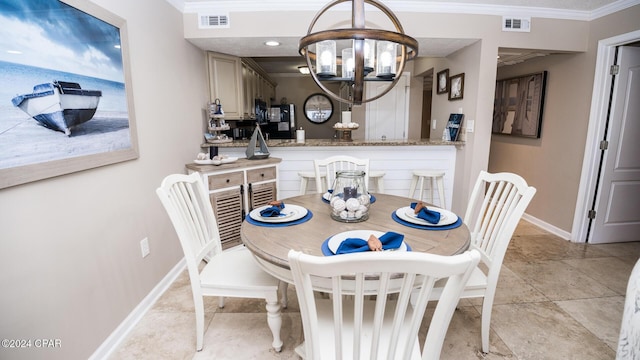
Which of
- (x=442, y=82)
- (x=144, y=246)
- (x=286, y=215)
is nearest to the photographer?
(x=286, y=215)

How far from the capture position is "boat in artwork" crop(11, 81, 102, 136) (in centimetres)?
128

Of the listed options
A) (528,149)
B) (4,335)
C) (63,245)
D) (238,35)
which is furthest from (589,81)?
(4,335)

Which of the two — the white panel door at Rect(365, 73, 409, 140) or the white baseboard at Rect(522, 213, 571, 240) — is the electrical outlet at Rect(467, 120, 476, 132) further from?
the white panel door at Rect(365, 73, 409, 140)

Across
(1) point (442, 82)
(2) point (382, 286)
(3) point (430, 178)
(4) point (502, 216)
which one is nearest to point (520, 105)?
(1) point (442, 82)

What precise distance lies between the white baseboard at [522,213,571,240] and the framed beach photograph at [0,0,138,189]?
4.31m

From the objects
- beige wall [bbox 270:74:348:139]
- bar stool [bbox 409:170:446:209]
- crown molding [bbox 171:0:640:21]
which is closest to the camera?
crown molding [bbox 171:0:640:21]

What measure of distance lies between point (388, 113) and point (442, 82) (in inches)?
51.4

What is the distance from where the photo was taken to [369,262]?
29.4 inches

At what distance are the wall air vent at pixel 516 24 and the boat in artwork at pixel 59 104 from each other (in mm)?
3432

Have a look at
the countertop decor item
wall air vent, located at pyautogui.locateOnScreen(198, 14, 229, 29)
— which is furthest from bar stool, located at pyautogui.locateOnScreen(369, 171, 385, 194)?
wall air vent, located at pyautogui.locateOnScreen(198, 14, 229, 29)

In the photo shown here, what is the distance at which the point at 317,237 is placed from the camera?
143 centimetres

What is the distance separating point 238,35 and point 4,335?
8.55ft

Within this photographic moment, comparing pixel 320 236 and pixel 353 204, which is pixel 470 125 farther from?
pixel 320 236

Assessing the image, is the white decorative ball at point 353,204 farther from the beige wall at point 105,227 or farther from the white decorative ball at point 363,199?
the beige wall at point 105,227
